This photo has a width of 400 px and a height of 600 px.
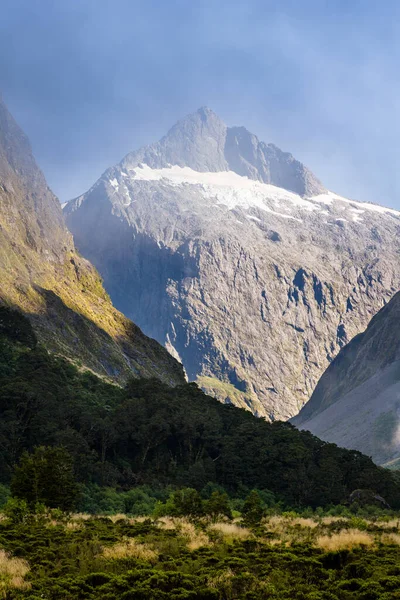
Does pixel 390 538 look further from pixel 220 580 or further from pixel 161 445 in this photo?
pixel 161 445

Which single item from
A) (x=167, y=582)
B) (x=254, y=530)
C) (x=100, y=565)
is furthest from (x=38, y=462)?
(x=167, y=582)

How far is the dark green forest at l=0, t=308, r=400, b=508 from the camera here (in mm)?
74062

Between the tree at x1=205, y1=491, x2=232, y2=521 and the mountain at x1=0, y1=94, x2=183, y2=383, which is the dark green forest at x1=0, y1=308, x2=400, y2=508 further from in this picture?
the mountain at x1=0, y1=94, x2=183, y2=383

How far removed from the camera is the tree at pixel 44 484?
42219 mm

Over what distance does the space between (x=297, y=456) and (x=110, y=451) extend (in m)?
25.9

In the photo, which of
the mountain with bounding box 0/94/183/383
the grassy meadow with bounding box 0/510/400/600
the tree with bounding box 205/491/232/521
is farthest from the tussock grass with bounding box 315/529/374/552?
the mountain with bounding box 0/94/183/383

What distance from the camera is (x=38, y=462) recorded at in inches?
1715

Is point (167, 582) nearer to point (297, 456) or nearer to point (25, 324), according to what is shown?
point (297, 456)

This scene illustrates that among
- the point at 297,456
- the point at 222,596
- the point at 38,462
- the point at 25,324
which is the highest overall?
the point at 25,324

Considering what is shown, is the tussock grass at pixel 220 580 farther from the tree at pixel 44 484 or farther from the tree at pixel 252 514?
the tree at pixel 44 484

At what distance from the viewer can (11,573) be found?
20328 mm

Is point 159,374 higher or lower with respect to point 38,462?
higher

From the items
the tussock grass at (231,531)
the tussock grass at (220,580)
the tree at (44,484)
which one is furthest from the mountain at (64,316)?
the tussock grass at (220,580)

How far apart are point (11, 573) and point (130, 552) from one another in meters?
5.18
